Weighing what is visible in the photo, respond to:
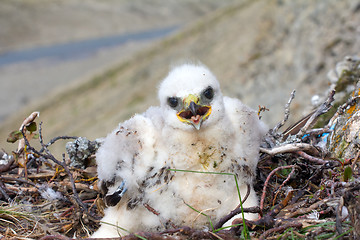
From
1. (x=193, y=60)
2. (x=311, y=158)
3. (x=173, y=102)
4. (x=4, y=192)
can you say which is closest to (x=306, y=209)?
(x=311, y=158)

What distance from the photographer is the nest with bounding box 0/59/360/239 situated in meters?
2.74

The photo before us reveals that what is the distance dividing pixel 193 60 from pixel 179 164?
46.2 inches

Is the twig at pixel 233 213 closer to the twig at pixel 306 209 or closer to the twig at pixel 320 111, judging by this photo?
the twig at pixel 306 209

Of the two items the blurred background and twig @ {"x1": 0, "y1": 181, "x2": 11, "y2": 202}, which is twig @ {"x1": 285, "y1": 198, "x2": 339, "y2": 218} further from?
twig @ {"x1": 0, "y1": 181, "x2": 11, "y2": 202}

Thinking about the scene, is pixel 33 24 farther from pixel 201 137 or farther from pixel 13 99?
pixel 201 137

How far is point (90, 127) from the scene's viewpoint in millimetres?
19172

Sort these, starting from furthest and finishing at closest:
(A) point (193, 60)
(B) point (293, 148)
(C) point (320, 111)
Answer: (A) point (193, 60), (C) point (320, 111), (B) point (293, 148)

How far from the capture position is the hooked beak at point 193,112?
3.04 metres

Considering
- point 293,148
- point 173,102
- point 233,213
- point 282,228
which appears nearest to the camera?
point 282,228

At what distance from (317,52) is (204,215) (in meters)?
9.52

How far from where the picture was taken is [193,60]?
3873 mm

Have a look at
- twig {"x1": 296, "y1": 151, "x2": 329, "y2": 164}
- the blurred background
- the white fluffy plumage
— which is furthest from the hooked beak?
the blurred background

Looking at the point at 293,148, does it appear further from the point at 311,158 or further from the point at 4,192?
the point at 4,192

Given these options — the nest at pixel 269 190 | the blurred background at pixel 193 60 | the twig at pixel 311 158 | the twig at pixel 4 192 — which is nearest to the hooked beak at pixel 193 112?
the nest at pixel 269 190
